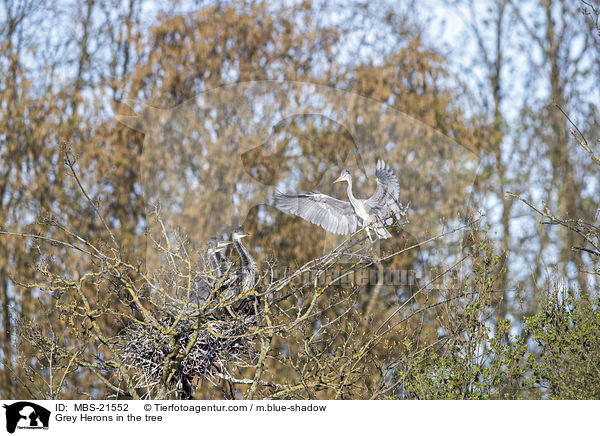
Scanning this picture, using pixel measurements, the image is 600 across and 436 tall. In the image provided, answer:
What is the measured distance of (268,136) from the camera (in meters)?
4.30

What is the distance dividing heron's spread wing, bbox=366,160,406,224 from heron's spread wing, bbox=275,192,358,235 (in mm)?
132

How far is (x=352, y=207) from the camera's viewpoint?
3.89 metres

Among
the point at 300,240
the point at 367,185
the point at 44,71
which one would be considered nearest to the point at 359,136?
the point at 367,185

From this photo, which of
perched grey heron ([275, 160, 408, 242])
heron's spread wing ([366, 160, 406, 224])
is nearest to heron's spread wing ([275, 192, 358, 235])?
perched grey heron ([275, 160, 408, 242])

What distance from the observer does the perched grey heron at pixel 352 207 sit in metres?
3.86

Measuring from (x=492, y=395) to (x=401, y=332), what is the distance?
2.63 ft

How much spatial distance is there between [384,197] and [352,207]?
7.8 inches

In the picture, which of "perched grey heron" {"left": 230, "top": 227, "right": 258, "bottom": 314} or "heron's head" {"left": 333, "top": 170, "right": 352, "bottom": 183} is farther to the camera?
"heron's head" {"left": 333, "top": 170, "right": 352, "bottom": 183}

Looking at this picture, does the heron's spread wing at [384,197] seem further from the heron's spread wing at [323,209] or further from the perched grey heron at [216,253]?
the perched grey heron at [216,253]

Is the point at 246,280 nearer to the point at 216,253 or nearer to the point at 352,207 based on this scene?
the point at 216,253

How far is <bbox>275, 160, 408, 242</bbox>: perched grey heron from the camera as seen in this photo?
3.86 meters
